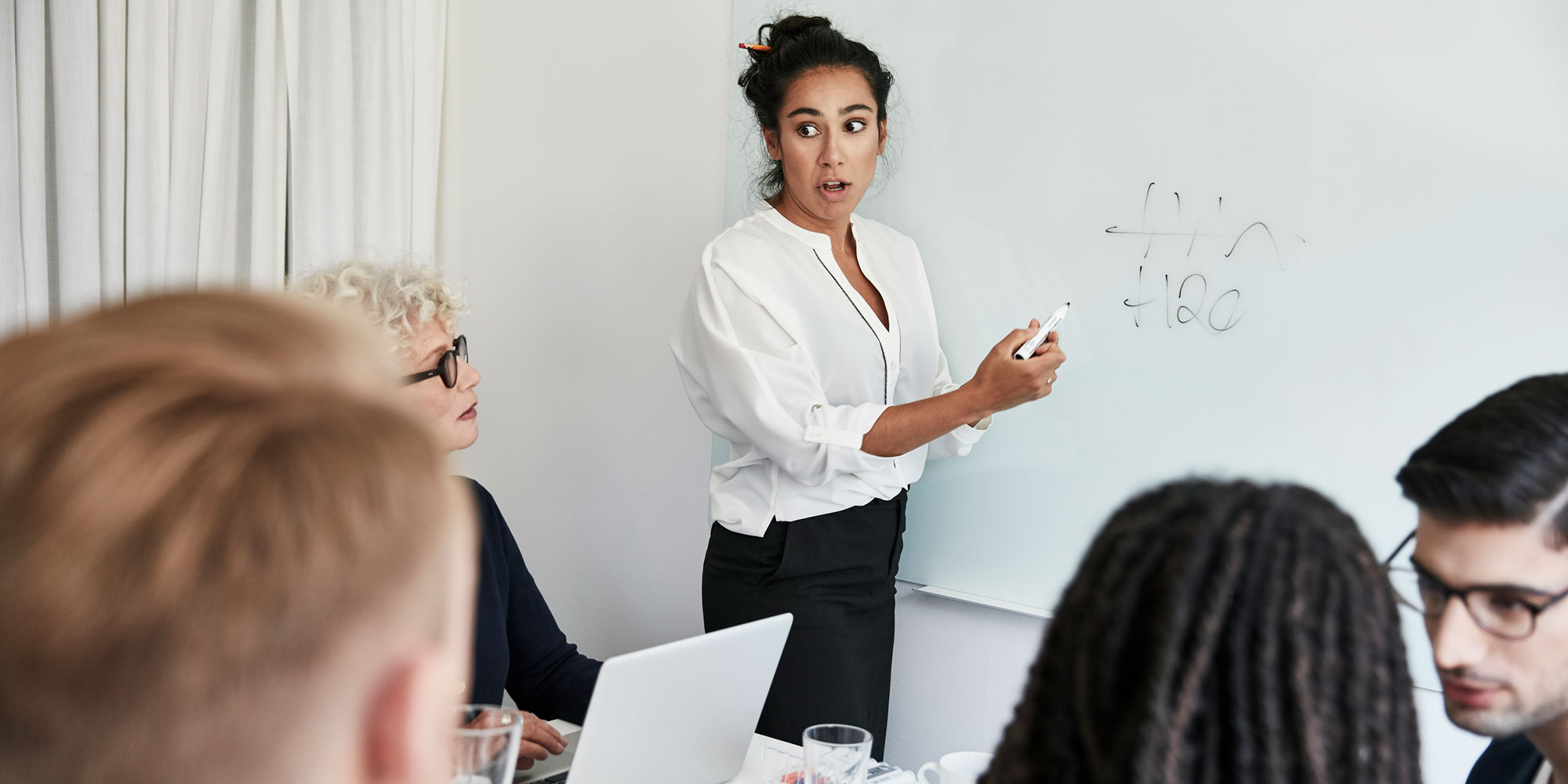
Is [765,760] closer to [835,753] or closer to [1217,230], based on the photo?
[835,753]

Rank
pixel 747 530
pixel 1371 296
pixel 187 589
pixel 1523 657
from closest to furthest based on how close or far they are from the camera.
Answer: pixel 187 589, pixel 1523 657, pixel 1371 296, pixel 747 530

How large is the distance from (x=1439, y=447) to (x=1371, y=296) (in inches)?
29.8

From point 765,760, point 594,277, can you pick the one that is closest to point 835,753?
point 765,760

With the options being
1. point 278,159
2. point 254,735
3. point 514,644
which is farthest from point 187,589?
point 278,159

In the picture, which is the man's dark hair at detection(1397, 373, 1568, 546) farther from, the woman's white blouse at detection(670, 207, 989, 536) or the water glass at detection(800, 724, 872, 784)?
the woman's white blouse at detection(670, 207, 989, 536)

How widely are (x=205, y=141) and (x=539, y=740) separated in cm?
152

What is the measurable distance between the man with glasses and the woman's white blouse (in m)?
0.98

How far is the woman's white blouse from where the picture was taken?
1864 mm

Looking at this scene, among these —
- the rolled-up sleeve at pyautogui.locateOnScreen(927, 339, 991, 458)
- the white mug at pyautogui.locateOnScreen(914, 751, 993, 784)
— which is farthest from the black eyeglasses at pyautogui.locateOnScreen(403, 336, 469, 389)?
the white mug at pyautogui.locateOnScreen(914, 751, 993, 784)

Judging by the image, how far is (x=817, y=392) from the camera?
6.25 feet

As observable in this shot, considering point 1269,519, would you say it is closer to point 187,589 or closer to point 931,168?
point 187,589

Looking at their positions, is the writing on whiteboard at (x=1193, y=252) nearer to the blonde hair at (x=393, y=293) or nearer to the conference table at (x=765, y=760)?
the conference table at (x=765, y=760)

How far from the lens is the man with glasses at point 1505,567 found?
942 mm

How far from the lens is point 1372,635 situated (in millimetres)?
553
